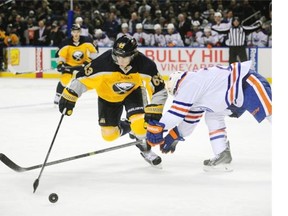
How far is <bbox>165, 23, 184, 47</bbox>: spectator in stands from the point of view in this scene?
12625 mm

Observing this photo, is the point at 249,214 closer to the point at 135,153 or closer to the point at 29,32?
the point at 135,153

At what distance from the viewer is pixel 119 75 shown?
4375 mm

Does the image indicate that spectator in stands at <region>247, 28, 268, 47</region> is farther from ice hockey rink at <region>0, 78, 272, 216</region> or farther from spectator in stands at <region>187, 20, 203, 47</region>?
ice hockey rink at <region>0, 78, 272, 216</region>

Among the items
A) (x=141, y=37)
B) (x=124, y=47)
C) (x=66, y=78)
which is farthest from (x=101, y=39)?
(x=124, y=47)

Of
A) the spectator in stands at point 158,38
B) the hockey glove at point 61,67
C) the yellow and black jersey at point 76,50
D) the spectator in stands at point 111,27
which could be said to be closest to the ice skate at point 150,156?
the hockey glove at point 61,67

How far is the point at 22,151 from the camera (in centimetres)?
523

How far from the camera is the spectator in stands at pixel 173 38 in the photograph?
12625mm

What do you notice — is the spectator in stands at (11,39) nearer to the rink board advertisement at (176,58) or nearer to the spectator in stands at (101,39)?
the rink board advertisement at (176,58)

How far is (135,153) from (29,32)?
9388 millimetres

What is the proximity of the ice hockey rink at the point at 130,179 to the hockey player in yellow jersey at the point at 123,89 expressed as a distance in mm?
248

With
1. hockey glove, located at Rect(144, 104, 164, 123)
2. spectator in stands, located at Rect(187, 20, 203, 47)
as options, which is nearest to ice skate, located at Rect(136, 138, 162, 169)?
hockey glove, located at Rect(144, 104, 164, 123)

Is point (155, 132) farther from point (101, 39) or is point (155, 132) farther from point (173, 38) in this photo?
point (101, 39)

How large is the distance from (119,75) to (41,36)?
976 cm

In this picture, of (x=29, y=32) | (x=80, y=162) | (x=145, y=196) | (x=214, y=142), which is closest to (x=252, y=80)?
(x=214, y=142)
